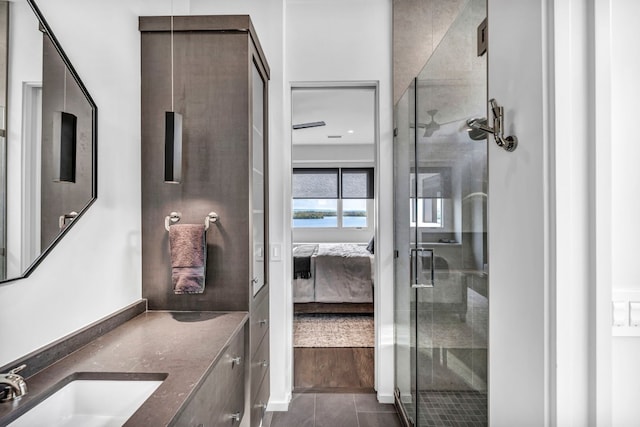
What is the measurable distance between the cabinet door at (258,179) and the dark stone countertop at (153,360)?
49 centimetres

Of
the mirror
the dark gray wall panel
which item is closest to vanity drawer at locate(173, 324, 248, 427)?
the dark gray wall panel

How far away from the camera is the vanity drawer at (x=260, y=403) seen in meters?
1.95

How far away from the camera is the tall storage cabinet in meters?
1.83

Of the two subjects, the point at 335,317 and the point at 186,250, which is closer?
the point at 186,250

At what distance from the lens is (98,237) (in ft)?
4.93

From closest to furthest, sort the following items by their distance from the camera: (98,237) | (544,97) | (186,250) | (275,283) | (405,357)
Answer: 1. (544,97)
2. (98,237)
3. (186,250)
4. (405,357)
5. (275,283)

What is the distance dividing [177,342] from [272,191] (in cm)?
138

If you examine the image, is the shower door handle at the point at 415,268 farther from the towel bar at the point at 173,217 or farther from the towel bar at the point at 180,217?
the towel bar at the point at 173,217

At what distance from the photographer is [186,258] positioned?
1711 mm

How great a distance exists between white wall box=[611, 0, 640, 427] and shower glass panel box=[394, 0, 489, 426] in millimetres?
394

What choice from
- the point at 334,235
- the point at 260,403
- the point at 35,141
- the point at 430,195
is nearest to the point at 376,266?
the point at 430,195

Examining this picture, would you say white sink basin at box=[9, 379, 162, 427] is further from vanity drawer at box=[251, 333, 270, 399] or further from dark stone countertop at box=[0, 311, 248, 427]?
vanity drawer at box=[251, 333, 270, 399]

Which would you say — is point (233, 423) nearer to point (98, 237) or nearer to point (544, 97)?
point (98, 237)

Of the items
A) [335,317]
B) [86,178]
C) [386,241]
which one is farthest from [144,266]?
[335,317]
